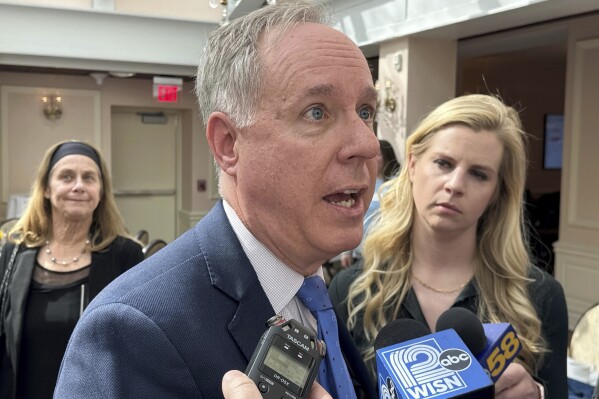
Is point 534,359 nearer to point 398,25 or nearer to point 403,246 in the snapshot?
point 403,246

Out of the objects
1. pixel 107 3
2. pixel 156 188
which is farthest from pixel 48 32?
pixel 156 188

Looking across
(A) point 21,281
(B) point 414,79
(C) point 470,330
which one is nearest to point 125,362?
(C) point 470,330

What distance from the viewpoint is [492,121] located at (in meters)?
1.52

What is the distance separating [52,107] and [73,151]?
6408mm

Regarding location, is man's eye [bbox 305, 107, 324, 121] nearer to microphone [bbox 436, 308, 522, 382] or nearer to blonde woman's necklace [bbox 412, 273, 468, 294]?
microphone [bbox 436, 308, 522, 382]

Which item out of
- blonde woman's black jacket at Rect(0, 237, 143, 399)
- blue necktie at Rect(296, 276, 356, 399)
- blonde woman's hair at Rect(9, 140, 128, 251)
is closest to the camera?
blue necktie at Rect(296, 276, 356, 399)

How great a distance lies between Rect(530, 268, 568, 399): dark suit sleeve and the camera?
1489 millimetres

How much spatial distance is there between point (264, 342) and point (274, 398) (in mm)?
70

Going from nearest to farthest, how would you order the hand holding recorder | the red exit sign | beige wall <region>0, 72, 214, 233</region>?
the hand holding recorder → the red exit sign → beige wall <region>0, 72, 214, 233</region>

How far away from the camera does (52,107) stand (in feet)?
27.4

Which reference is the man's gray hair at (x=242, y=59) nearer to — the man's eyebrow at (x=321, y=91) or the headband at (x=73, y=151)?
the man's eyebrow at (x=321, y=91)

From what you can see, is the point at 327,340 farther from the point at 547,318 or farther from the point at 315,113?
the point at 547,318

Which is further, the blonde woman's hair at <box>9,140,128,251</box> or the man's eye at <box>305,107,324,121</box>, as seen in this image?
the blonde woman's hair at <box>9,140,128,251</box>

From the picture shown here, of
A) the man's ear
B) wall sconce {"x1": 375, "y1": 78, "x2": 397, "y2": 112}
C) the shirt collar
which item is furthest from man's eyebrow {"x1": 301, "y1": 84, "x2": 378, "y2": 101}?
wall sconce {"x1": 375, "y1": 78, "x2": 397, "y2": 112}
